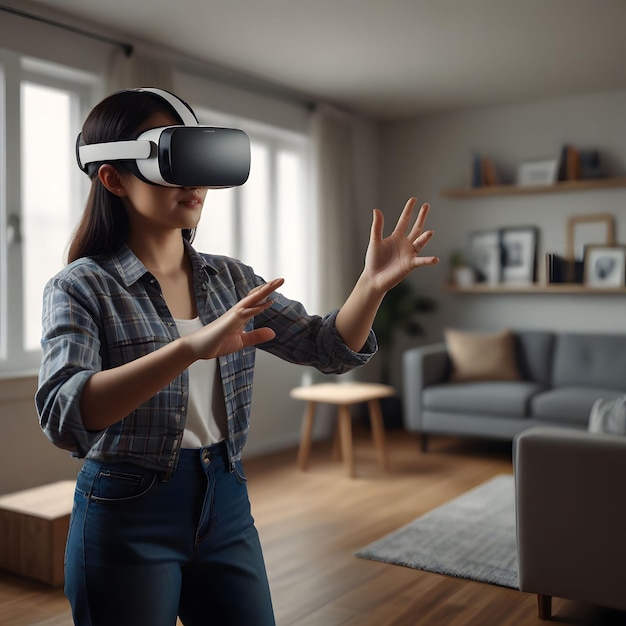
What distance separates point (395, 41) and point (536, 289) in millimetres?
2156

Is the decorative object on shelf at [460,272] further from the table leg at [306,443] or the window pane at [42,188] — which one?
the window pane at [42,188]

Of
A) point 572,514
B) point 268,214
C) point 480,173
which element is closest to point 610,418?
point 572,514

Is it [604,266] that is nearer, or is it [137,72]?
[137,72]

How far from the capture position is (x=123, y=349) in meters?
1.03

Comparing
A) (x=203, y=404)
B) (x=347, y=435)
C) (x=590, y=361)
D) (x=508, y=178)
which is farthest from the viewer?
(x=508, y=178)

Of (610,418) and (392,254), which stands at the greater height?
(392,254)

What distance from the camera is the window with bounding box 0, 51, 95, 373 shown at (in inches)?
140

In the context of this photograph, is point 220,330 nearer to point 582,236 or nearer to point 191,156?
point 191,156

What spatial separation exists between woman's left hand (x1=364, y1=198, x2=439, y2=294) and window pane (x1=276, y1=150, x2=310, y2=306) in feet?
13.5

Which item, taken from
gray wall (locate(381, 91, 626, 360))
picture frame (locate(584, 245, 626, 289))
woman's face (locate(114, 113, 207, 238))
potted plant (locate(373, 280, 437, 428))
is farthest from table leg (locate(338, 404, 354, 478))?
woman's face (locate(114, 113, 207, 238))

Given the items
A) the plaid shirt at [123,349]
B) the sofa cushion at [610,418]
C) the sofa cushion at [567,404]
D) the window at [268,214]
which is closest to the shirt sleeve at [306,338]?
the plaid shirt at [123,349]

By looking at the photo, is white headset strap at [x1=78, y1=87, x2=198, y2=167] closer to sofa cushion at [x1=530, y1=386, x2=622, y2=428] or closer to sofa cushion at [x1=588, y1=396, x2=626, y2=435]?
sofa cushion at [x1=588, y1=396, x2=626, y2=435]

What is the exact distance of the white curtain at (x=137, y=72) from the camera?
3885 mm

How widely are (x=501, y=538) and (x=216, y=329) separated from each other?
2.71 metres
